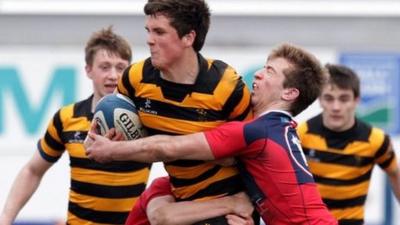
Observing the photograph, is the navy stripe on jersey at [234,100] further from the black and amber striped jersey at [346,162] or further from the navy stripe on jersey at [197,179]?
the black and amber striped jersey at [346,162]

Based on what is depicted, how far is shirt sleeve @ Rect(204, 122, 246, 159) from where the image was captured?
5172 mm

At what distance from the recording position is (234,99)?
208 inches

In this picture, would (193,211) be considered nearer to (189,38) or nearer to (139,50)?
(189,38)

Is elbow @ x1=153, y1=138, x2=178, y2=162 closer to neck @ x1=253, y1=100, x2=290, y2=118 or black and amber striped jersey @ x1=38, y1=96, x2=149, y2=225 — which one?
neck @ x1=253, y1=100, x2=290, y2=118

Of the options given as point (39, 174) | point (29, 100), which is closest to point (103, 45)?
point (39, 174)

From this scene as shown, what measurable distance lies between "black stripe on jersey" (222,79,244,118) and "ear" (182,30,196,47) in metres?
0.29

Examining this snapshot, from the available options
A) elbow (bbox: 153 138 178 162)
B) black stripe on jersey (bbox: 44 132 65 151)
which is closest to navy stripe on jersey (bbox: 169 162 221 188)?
elbow (bbox: 153 138 178 162)

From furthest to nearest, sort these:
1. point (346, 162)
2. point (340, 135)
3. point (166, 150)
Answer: point (340, 135) < point (346, 162) < point (166, 150)

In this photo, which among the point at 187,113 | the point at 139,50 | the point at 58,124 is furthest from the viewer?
the point at 139,50

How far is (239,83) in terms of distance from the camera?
531cm

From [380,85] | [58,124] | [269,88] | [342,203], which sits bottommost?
[342,203]

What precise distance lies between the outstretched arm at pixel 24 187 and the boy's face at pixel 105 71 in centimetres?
54

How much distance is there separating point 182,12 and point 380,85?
6.41 meters

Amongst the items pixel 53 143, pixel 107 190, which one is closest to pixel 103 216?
pixel 107 190
